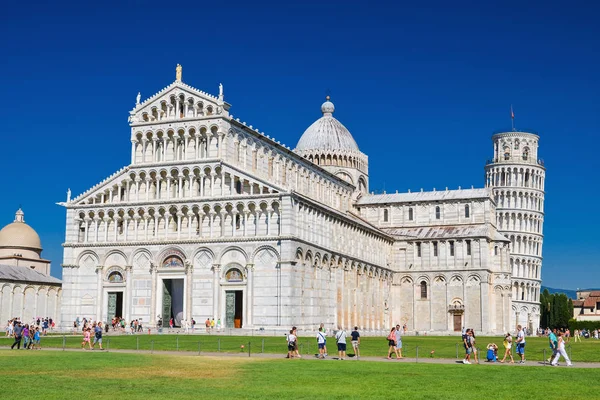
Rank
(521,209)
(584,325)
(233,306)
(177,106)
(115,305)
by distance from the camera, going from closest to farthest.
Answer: (233,306), (177,106), (115,305), (584,325), (521,209)

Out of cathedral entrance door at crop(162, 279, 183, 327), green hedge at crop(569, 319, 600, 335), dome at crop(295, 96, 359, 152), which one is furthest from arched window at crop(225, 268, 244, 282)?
green hedge at crop(569, 319, 600, 335)

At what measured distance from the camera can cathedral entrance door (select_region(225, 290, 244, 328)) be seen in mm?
72125

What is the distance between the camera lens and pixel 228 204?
72.8 m

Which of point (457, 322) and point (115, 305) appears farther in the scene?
point (457, 322)

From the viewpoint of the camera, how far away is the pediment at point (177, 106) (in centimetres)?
7469

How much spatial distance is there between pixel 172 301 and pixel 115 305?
5.70 m

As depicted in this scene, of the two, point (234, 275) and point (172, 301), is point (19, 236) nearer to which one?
point (172, 301)

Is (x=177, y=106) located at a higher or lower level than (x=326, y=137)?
lower

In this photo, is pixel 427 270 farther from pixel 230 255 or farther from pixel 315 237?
pixel 230 255

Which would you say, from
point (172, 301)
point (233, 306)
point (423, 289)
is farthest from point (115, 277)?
point (423, 289)

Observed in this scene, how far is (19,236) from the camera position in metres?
107

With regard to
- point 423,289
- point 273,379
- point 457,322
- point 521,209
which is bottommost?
point 273,379

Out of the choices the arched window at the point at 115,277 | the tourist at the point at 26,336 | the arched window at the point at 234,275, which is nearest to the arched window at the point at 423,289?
the arched window at the point at 234,275

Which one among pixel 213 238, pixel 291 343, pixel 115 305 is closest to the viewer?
pixel 291 343
